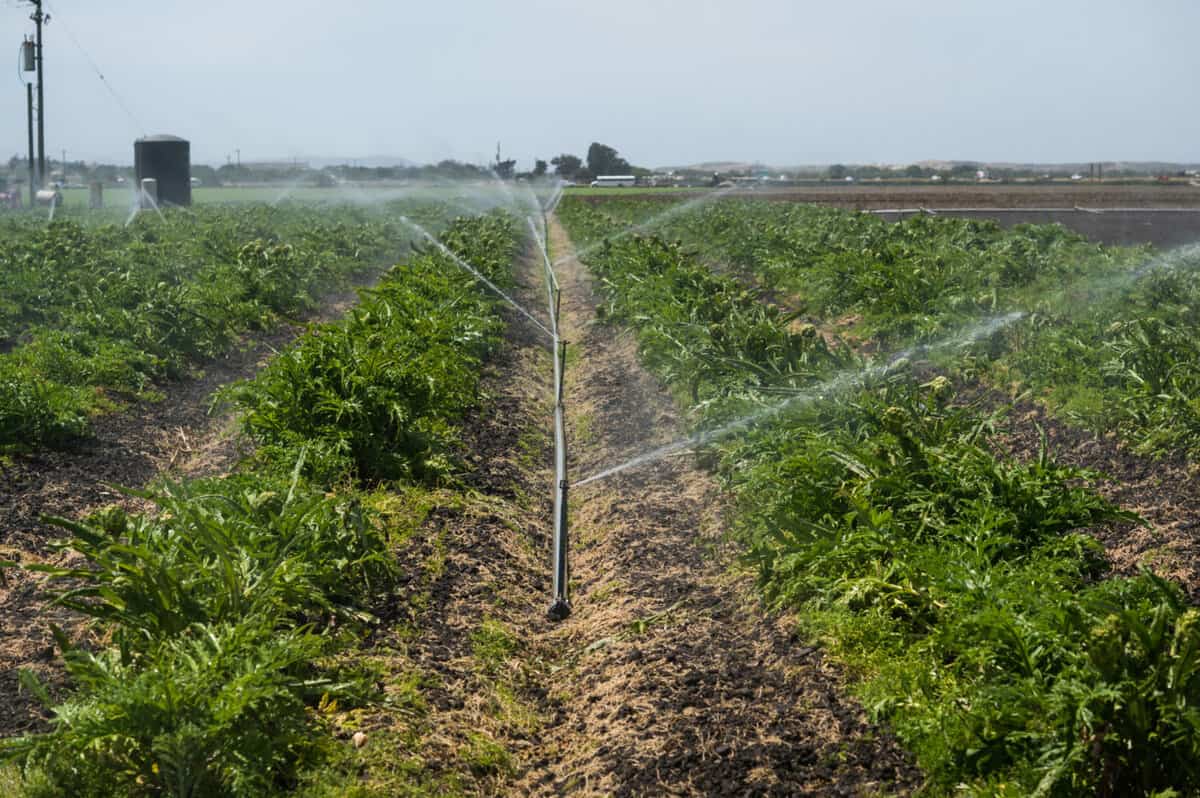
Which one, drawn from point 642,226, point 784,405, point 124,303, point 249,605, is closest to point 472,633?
point 249,605

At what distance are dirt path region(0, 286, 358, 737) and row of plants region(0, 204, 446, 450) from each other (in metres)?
0.25

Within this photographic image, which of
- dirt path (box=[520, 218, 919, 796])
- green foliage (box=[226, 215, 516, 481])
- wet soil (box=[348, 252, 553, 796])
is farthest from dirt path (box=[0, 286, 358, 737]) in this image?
dirt path (box=[520, 218, 919, 796])

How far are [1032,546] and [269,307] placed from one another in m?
12.7

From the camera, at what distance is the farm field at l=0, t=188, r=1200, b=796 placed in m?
3.61

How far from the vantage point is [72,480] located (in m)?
7.75

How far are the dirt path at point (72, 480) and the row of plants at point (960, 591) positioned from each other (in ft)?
10.4

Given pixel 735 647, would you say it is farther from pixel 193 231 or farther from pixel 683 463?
pixel 193 231

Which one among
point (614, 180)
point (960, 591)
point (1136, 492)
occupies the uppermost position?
point (614, 180)

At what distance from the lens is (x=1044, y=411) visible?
355 inches

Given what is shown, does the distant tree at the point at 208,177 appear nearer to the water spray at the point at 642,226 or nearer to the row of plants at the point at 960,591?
the water spray at the point at 642,226

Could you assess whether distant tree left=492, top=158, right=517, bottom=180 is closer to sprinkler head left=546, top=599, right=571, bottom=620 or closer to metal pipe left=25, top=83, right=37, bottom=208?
metal pipe left=25, top=83, right=37, bottom=208

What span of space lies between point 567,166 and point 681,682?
8350 cm

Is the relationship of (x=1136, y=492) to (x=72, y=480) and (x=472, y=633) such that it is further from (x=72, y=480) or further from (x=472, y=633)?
(x=72, y=480)

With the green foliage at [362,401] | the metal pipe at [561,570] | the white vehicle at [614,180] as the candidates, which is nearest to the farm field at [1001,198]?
the white vehicle at [614,180]
